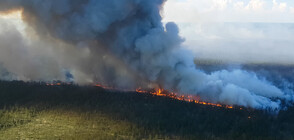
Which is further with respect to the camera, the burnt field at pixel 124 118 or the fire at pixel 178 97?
the fire at pixel 178 97

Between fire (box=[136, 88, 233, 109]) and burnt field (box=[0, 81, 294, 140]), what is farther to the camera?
fire (box=[136, 88, 233, 109])

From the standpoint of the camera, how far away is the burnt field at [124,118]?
81125 mm

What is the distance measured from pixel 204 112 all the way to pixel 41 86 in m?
73.2

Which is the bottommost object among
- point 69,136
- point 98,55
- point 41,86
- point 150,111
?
point 69,136

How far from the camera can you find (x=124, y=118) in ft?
309

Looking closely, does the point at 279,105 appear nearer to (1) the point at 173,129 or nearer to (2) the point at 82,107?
(1) the point at 173,129

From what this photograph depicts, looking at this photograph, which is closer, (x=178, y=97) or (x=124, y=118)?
(x=124, y=118)

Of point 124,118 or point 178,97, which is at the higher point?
point 178,97

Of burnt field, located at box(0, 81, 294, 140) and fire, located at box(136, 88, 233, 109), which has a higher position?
fire, located at box(136, 88, 233, 109)

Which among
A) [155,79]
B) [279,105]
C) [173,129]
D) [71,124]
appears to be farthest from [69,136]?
[279,105]

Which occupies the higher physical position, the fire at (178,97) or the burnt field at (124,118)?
the fire at (178,97)

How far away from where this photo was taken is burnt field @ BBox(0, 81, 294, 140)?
81.1 metres

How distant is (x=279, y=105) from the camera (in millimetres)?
115750

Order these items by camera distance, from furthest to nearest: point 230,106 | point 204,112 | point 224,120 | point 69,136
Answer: point 230,106 → point 204,112 → point 224,120 → point 69,136
